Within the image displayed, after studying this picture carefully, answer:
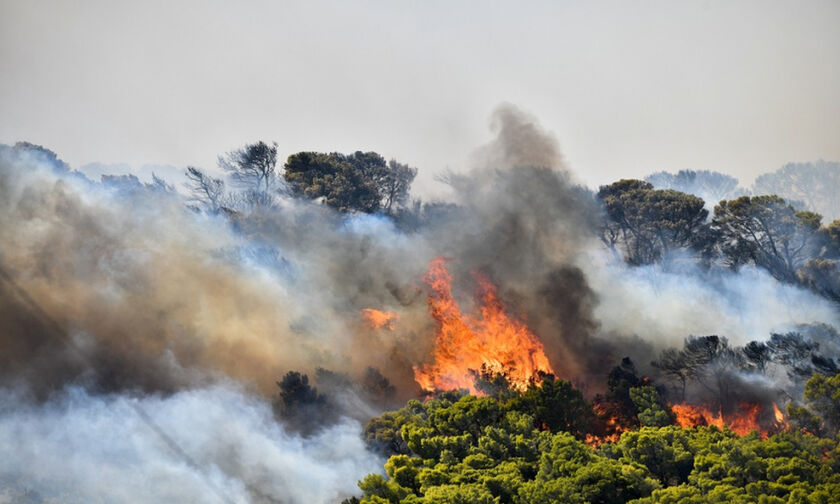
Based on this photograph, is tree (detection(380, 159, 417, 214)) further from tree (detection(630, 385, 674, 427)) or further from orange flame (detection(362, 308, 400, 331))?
tree (detection(630, 385, 674, 427))

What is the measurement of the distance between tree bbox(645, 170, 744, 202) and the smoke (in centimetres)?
13194

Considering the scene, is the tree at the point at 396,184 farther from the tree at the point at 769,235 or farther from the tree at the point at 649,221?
the tree at the point at 769,235

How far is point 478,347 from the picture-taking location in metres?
69.2

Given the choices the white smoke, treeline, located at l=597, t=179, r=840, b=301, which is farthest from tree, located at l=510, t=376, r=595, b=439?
treeline, located at l=597, t=179, r=840, b=301

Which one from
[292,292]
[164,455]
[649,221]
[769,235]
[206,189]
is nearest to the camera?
[164,455]

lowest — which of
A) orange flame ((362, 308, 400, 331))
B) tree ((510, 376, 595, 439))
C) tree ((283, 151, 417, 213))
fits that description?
tree ((510, 376, 595, 439))

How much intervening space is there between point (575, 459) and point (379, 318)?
Answer: 108 ft

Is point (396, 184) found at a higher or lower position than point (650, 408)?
higher

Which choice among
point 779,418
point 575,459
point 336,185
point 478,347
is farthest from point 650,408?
point 336,185

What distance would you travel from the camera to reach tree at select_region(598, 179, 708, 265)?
90.1 meters

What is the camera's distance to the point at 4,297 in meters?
58.4

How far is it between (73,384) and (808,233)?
71.4 meters

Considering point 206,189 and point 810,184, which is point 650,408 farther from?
point 810,184

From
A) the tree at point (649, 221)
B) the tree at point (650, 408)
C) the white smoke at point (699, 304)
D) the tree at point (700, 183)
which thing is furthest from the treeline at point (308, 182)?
the tree at point (700, 183)
